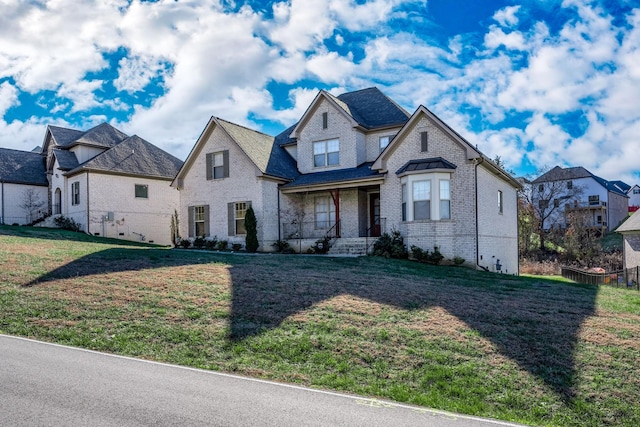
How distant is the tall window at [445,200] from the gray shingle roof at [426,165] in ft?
2.17

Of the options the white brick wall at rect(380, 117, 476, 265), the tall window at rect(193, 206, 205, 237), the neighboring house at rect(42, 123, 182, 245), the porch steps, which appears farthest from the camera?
the neighboring house at rect(42, 123, 182, 245)

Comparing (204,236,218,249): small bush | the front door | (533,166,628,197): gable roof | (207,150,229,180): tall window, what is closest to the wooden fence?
the front door

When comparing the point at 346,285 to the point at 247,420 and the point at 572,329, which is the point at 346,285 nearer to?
the point at 572,329

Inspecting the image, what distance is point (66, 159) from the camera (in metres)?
33.8

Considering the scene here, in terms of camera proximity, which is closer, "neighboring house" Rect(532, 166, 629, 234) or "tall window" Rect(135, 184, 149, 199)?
"tall window" Rect(135, 184, 149, 199)

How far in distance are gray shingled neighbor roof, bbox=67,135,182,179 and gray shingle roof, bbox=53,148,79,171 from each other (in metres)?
1.69

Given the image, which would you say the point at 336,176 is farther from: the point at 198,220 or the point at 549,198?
the point at 549,198

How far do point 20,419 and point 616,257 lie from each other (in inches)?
1839

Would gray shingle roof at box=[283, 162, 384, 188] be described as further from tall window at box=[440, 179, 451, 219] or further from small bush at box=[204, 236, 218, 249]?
small bush at box=[204, 236, 218, 249]

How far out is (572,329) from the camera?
1011cm

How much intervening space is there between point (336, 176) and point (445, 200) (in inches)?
244

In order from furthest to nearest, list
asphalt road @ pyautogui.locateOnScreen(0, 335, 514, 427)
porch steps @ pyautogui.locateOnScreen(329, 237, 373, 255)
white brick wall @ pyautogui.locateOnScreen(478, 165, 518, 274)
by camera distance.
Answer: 1. porch steps @ pyautogui.locateOnScreen(329, 237, 373, 255)
2. white brick wall @ pyautogui.locateOnScreen(478, 165, 518, 274)
3. asphalt road @ pyautogui.locateOnScreen(0, 335, 514, 427)

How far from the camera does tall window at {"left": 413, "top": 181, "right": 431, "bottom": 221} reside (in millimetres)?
20766

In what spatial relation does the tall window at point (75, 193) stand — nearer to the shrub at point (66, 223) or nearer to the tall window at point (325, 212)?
the shrub at point (66, 223)
